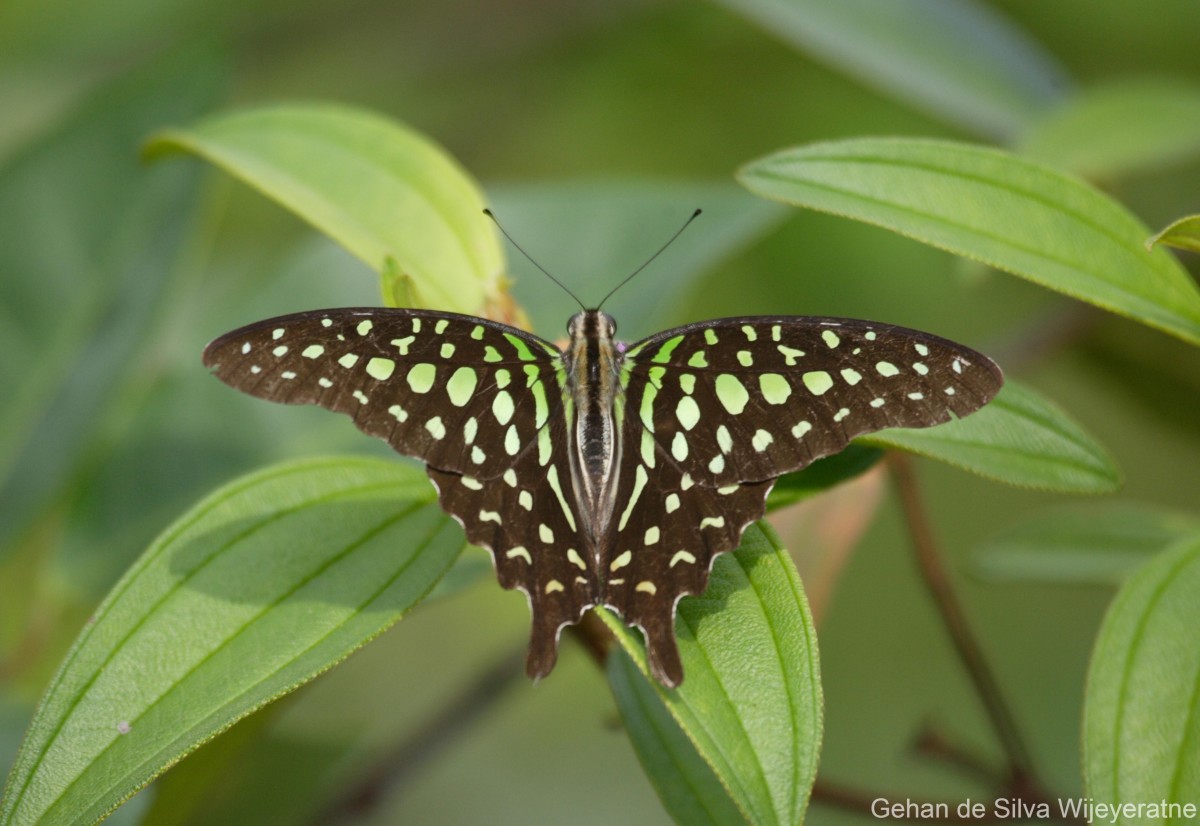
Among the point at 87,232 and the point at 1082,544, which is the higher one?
the point at 87,232

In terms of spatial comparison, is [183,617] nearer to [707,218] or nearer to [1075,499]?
[707,218]

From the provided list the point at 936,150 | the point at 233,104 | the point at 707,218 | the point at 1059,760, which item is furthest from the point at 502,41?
the point at 1059,760

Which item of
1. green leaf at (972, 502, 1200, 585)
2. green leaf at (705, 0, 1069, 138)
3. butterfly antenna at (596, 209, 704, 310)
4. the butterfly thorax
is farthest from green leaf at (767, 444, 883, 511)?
green leaf at (705, 0, 1069, 138)

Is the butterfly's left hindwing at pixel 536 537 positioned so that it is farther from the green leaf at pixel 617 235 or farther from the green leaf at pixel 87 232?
the green leaf at pixel 87 232

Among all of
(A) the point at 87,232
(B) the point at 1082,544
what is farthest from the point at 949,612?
(A) the point at 87,232

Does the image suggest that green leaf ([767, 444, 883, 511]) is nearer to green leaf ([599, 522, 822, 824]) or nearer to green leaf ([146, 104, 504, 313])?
green leaf ([599, 522, 822, 824])

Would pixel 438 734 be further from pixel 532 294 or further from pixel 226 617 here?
pixel 226 617
